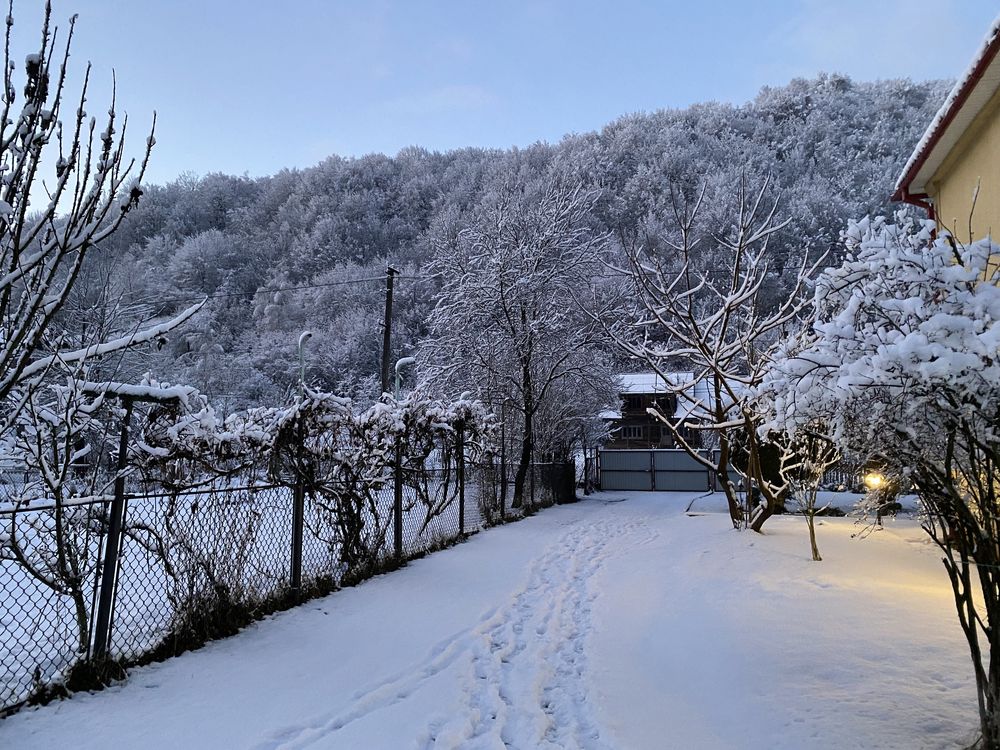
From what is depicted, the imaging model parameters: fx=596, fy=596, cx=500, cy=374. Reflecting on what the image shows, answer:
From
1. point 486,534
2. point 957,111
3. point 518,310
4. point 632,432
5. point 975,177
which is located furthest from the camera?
point 632,432

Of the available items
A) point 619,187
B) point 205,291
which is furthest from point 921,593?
point 205,291

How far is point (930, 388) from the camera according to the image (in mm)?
2352

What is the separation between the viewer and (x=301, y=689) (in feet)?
11.6

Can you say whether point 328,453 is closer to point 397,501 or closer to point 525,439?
point 397,501

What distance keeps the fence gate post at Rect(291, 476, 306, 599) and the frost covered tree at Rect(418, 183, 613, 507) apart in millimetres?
11072

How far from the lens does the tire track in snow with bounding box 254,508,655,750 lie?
301 centimetres

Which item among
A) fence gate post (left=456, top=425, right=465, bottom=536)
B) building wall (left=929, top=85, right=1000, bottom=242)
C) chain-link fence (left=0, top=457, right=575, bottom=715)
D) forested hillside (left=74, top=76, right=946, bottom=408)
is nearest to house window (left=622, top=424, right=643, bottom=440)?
forested hillside (left=74, top=76, right=946, bottom=408)

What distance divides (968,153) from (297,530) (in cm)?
888

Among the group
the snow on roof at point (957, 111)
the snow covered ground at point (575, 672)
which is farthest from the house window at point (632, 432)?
the snow covered ground at point (575, 672)

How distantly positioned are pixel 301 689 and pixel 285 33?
35.8 feet

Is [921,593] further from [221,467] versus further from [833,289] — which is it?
[221,467]

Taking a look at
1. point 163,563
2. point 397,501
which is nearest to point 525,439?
point 397,501

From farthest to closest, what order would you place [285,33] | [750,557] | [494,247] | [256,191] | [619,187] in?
[256,191] < [619,187] < [494,247] < [285,33] < [750,557]

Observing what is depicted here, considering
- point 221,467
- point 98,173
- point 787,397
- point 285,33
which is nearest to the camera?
point 98,173
